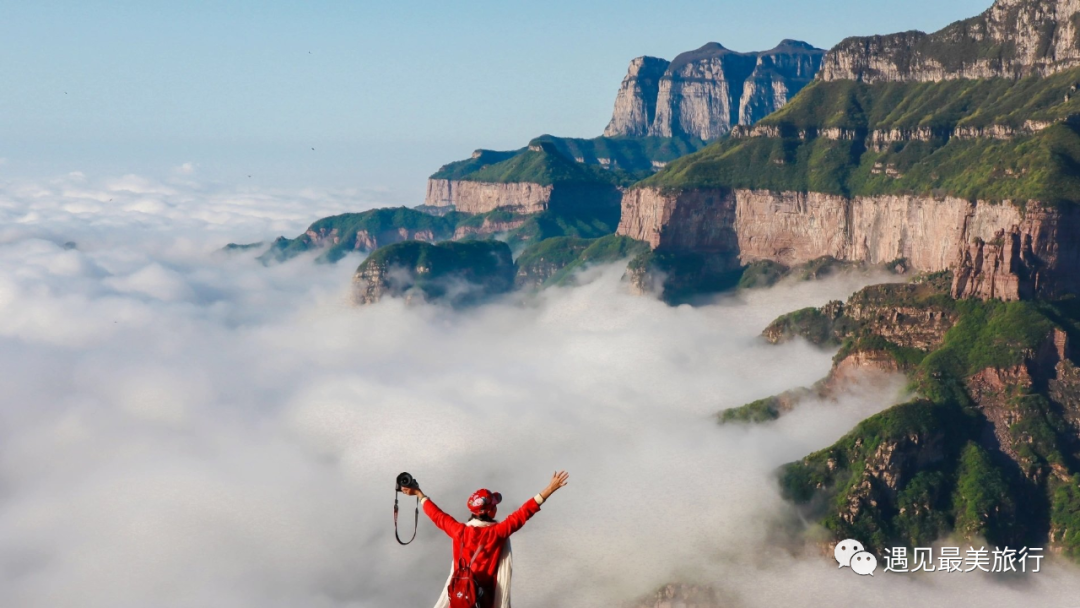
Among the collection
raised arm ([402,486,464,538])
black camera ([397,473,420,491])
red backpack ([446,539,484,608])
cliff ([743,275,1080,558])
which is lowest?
cliff ([743,275,1080,558])

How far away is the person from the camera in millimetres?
27250

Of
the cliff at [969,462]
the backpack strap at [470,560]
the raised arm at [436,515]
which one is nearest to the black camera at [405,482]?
the raised arm at [436,515]

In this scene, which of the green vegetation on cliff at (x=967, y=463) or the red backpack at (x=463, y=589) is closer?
the red backpack at (x=463, y=589)

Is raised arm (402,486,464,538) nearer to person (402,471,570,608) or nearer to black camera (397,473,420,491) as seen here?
person (402,471,570,608)

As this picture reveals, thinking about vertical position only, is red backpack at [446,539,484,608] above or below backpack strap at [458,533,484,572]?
below

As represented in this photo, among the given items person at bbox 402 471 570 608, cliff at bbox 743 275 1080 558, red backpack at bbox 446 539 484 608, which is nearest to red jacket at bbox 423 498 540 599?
person at bbox 402 471 570 608

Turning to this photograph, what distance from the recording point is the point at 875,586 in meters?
168

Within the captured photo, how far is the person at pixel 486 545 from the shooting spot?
27250 mm

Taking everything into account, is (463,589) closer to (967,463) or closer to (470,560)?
(470,560)

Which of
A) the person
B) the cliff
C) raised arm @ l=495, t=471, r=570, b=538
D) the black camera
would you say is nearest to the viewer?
the black camera

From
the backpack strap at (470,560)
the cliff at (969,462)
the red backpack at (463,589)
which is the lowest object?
the cliff at (969,462)

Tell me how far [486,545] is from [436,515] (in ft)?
4.57

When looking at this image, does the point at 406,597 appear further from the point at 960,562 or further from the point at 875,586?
the point at 960,562

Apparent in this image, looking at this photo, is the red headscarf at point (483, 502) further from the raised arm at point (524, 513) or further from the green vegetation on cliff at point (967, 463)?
the green vegetation on cliff at point (967, 463)
